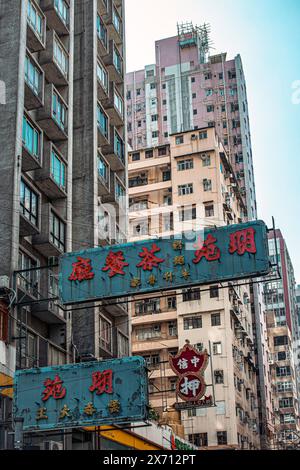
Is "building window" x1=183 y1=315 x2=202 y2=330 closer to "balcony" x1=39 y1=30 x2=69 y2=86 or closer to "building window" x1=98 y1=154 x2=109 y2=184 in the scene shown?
"building window" x1=98 y1=154 x2=109 y2=184

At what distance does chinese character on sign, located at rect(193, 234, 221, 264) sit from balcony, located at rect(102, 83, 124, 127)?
815 inches

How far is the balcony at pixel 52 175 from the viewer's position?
3050cm

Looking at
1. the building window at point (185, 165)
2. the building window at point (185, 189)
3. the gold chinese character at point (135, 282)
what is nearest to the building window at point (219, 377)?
the building window at point (185, 189)

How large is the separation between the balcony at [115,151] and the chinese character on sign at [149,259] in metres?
18.0

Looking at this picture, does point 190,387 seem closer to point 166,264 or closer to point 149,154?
point 166,264

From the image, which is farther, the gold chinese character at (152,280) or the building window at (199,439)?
the building window at (199,439)

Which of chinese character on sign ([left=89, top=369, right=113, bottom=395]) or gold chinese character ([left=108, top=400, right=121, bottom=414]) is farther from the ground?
chinese character on sign ([left=89, top=369, right=113, bottom=395])

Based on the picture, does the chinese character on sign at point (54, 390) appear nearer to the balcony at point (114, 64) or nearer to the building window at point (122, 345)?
the building window at point (122, 345)

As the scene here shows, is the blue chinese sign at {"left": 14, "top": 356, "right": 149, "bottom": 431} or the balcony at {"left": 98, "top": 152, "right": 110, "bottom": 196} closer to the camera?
the blue chinese sign at {"left": 14, "top": 356, "right": 149, "bottom": 431}

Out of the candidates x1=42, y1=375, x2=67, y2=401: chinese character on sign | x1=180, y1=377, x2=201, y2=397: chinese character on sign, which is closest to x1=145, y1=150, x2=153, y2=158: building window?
x1=180, y1=377, x2=201, y2=397: chinese character on sign

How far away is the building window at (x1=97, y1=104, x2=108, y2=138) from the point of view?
1543 inches

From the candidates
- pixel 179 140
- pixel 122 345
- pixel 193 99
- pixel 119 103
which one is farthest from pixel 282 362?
pixel 122 345
